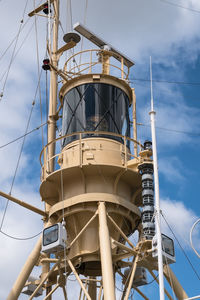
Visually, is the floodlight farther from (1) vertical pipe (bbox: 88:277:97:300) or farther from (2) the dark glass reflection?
(1) vertical pipe (bbox: 88:277:97:300)

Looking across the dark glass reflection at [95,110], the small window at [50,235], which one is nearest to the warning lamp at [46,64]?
the dark glass reflection at [95,110]

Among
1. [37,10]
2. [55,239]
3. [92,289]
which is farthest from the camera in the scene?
[37,10]

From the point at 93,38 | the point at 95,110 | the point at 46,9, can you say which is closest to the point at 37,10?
the point at 46,9

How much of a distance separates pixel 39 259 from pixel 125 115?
632cm

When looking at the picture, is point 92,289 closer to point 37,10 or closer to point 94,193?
point 94,193

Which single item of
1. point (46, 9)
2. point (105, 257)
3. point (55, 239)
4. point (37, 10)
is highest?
point (37, 10)

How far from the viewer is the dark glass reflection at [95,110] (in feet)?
67.7

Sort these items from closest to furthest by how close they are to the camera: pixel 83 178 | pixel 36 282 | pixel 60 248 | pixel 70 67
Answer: pixel 60 248
pixel 83 178
pixel 36 282
pixel 70 67

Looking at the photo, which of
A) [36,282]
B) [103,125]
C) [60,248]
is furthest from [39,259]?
[103,125]

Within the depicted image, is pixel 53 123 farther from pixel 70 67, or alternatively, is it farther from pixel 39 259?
pixel 39 259

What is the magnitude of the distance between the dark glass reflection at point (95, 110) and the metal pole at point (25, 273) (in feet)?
13.3

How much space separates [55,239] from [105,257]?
5.32ft

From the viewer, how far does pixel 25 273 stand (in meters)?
19.3

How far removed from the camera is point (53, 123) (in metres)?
23.5
